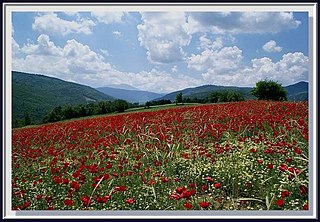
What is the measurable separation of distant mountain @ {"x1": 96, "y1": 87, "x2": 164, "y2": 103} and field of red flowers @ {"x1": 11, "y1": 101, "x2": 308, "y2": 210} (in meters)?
0.23

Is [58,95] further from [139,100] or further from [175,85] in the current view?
[175,85]

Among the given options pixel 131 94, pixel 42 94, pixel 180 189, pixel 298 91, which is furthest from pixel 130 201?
pixel 298 91

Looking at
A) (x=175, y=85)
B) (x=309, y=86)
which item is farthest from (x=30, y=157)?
(x=309, y=86)

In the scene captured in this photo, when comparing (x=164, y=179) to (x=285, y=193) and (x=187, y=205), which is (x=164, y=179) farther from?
(x=285, y=193)

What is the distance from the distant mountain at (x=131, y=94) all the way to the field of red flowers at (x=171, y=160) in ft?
0.75

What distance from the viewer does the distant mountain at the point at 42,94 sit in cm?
515

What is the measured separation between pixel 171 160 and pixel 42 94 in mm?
1721

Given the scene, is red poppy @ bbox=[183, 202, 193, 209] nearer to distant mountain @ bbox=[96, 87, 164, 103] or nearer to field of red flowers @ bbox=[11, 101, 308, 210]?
field of red flowers @ bbox=[11, 101, 308, 210]

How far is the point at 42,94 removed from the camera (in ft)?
17.7

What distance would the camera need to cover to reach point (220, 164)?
518 cm

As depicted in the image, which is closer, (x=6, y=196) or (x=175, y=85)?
(x=6, y=196)

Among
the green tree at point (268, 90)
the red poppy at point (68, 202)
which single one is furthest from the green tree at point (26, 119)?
the green tree at point (268, 90)

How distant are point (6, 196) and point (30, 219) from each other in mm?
387

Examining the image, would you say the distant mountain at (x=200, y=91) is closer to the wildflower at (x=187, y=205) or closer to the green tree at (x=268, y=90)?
the green tree at (x=268, y=90)
